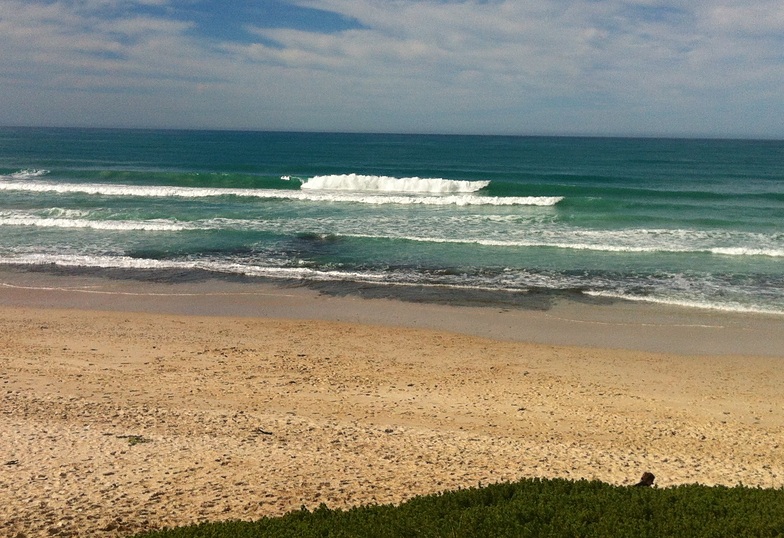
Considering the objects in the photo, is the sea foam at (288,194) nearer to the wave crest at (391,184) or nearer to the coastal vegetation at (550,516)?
the wave crest at (391,184)

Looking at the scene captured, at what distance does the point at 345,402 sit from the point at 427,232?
15963 mm

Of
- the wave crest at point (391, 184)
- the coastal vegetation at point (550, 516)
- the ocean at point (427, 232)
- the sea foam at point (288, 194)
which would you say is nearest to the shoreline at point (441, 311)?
the ocean at point (427, 232)

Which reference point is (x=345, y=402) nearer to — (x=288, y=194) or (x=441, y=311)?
(x=441, y=311)

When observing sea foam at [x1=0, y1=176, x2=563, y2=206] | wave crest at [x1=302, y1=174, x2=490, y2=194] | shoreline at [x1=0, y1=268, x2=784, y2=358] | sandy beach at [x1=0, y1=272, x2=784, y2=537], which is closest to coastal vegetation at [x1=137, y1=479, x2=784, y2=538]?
sandy beach at [x1=0, y1=272, x2=784, y2=537]

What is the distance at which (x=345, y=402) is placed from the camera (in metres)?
9.69

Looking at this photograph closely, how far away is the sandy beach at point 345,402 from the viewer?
692cm

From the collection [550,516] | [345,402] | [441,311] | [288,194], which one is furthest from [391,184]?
[550,516]

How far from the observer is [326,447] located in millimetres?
7953

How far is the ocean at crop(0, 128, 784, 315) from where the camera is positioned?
1773cm

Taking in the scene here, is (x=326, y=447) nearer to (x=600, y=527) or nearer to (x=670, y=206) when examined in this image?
(x=600, y=527)

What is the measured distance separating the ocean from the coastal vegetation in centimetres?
1046

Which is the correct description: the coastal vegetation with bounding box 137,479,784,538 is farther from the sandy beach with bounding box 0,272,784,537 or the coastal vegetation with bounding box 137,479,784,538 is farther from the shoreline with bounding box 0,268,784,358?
the shoreline with bounding box 0,268,784,358

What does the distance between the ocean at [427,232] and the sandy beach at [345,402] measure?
238 cm

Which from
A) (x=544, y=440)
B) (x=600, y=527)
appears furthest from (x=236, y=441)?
(x=600, y=527)
